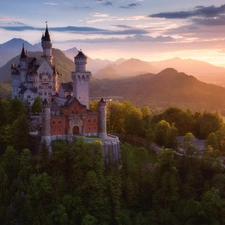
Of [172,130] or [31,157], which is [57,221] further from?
[172,130]

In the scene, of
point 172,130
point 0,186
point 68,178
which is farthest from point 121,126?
point 0,186

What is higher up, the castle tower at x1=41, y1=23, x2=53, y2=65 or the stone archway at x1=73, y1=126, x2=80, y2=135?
the castle tower at x1=41, y1=23, x2=53, y2=65

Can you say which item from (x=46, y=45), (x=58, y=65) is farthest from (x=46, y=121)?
(x=58, y=65)

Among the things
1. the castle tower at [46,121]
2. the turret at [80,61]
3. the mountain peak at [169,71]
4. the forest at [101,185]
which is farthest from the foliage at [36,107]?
the mountain peak at [169,71]

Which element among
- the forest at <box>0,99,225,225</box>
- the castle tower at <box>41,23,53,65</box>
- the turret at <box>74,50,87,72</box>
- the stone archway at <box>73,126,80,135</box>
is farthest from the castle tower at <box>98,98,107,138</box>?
the castle tower at <box>41,23,53,65</box>

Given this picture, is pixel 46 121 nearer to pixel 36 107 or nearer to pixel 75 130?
pixel 75 130

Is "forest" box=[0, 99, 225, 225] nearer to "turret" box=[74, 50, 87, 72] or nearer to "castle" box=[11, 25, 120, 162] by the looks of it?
"castle" box=[11, 25, 120, 162]

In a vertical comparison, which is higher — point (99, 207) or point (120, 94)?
point (120, 94)
